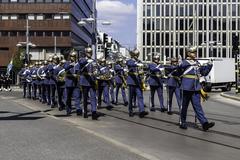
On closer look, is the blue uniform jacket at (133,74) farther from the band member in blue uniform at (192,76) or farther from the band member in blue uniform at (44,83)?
the band member in blue uniform at (44,83)

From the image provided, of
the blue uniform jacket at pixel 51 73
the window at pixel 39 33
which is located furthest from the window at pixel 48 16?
the blue uniform jacket at pixel 51 73

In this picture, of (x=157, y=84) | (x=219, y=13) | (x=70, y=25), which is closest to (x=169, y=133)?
(x=157, y=84)

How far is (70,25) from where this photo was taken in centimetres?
8931

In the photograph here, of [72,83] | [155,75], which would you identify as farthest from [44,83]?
[72,83]

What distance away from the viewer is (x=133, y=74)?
16750 millimetres

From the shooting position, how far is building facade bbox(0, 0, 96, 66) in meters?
89.1

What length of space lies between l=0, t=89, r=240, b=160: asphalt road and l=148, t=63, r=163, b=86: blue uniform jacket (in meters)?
2.79

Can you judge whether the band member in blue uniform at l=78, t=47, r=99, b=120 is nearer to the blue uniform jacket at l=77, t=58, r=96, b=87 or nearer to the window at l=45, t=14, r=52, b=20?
the blue uniform jacket at l=77, t=58, r=96, b=87

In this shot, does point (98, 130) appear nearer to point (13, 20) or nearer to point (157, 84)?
point (157, 84)

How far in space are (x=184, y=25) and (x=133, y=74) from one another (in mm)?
112278

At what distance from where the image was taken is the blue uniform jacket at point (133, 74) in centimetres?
1672

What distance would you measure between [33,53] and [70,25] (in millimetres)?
7484

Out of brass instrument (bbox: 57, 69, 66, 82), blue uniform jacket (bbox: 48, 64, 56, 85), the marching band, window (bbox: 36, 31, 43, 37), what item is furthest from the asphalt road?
window (bbox: 36, 31, 43, 37)

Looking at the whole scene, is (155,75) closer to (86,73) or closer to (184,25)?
(86,73)
